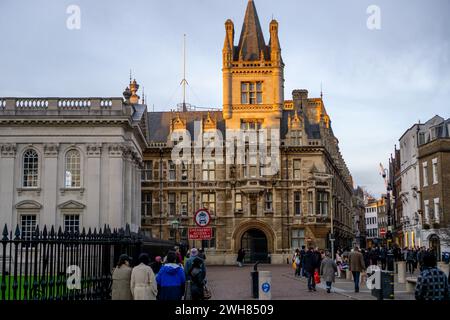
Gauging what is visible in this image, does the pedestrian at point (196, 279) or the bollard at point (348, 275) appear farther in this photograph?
the bollard at point (348, 275)

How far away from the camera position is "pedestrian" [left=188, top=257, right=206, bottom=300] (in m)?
18.0

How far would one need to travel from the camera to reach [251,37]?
254 feet

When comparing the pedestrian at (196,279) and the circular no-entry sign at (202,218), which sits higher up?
the circular no-entry sign at (202,218)

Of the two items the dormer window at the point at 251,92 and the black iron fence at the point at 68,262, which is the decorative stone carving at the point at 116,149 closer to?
the dormer window at the point at 251,92

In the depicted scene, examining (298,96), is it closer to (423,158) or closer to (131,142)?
(423,158)

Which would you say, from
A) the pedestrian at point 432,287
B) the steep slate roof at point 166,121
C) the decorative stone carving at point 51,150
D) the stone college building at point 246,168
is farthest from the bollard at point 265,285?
the steep slate roof at point 166,121

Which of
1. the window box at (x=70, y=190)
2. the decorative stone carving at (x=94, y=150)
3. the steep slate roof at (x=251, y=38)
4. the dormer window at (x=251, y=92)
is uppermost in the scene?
the steep slate roof at (x=251, y=38)

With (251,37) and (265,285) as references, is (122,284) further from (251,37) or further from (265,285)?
(251,37)

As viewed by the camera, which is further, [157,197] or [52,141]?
[157,197]

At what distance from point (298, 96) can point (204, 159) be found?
15.7 metres

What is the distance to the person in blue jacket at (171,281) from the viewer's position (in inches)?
596

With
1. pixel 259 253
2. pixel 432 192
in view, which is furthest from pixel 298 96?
pixel 432 192

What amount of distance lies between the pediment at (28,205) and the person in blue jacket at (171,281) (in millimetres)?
39684
